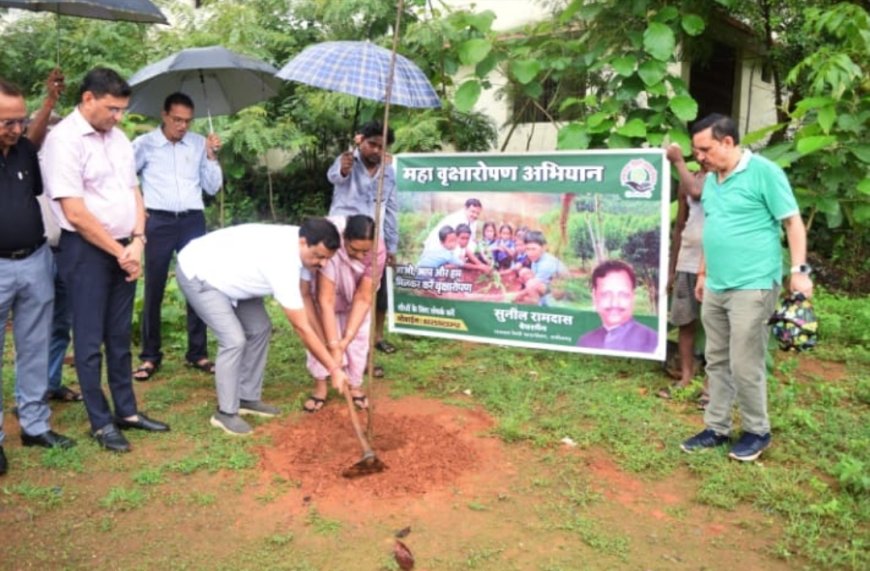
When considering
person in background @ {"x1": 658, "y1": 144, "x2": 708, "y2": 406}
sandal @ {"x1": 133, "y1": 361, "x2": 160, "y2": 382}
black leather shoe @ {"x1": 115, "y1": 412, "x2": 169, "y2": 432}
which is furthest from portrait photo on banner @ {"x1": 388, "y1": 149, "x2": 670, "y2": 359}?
black leather shoe @ {"x1": 115, "y1": 412, "x2": 169, "y2": 432}

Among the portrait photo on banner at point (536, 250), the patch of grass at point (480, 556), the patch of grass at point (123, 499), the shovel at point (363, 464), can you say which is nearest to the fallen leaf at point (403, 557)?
the patch of grass at point (480, 556)

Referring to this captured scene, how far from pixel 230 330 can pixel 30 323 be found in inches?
39.4

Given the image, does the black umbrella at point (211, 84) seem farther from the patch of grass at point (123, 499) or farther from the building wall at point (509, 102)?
the building wall at point (509, 102)

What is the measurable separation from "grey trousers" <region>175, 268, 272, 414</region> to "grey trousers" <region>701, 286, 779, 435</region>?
2597 millimetres

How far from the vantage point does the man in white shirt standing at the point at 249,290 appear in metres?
3.62

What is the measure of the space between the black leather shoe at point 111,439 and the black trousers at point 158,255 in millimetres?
1263

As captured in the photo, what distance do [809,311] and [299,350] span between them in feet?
12.7

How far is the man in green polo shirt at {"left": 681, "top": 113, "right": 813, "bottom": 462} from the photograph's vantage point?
343cm

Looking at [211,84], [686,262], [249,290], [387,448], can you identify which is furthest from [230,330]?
[686,262]

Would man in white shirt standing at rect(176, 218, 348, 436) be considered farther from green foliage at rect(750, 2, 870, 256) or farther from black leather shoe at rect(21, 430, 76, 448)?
green foliage at rect(750, 2, 870, 256)

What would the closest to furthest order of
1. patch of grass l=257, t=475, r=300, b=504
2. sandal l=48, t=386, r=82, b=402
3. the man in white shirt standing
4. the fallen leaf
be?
1. the fallen leaf
2. patch of grass l=257, t=475, r=300, b=504
3. the man in white shirt standing
4. sandal l=48, t=386, r=82, b=402

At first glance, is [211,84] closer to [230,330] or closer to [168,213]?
[168,213]

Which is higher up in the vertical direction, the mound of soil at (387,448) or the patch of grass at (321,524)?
the mound of soil at (387,448)

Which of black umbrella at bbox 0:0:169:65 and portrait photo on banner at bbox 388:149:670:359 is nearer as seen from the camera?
black umbrella at bbox 0:0:169:65
